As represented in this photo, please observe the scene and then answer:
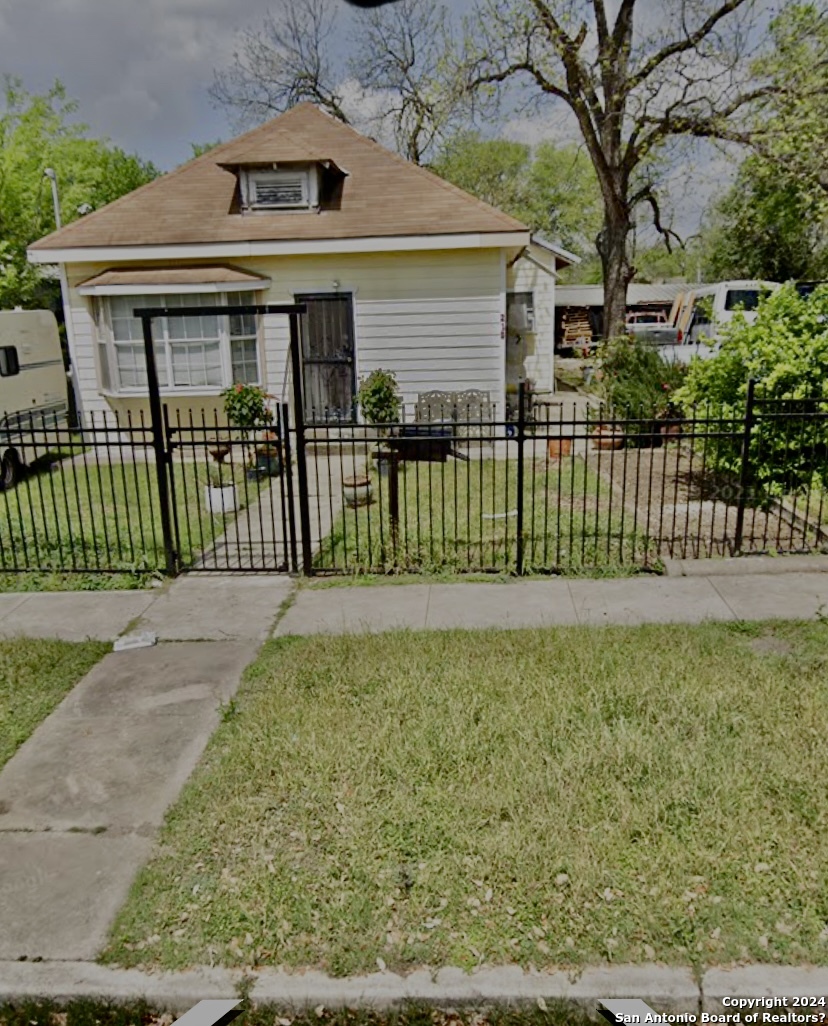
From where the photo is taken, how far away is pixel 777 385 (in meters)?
8.52

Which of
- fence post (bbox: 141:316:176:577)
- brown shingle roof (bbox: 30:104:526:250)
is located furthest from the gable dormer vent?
fence post (bbox: 141:316:176:577)

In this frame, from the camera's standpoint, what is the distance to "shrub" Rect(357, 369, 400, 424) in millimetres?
12484

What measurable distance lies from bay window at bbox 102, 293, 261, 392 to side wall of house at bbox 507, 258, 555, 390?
34.4 ft

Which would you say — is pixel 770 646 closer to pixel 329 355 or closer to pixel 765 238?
pixel 329 355

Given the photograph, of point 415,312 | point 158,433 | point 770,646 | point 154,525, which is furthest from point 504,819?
point 415,312

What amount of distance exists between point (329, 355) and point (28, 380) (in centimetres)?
507

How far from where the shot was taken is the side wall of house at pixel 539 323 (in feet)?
72.2

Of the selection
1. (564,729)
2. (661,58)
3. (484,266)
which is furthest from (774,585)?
(661,58)

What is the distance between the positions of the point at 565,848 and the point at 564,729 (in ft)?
3.37

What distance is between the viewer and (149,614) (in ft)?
21.8

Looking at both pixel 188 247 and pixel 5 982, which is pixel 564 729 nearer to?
pixel 5 982

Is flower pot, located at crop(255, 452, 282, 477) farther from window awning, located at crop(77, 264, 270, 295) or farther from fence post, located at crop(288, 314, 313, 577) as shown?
fence post, located at crop(288, 314, 313, 577)

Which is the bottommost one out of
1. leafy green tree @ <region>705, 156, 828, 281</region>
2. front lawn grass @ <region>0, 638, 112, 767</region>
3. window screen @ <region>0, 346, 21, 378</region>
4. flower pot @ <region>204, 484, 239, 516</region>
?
front lawn grass @ <region>0, 638, 112, 767</region>

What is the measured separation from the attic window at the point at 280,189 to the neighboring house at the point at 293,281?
23 mm
